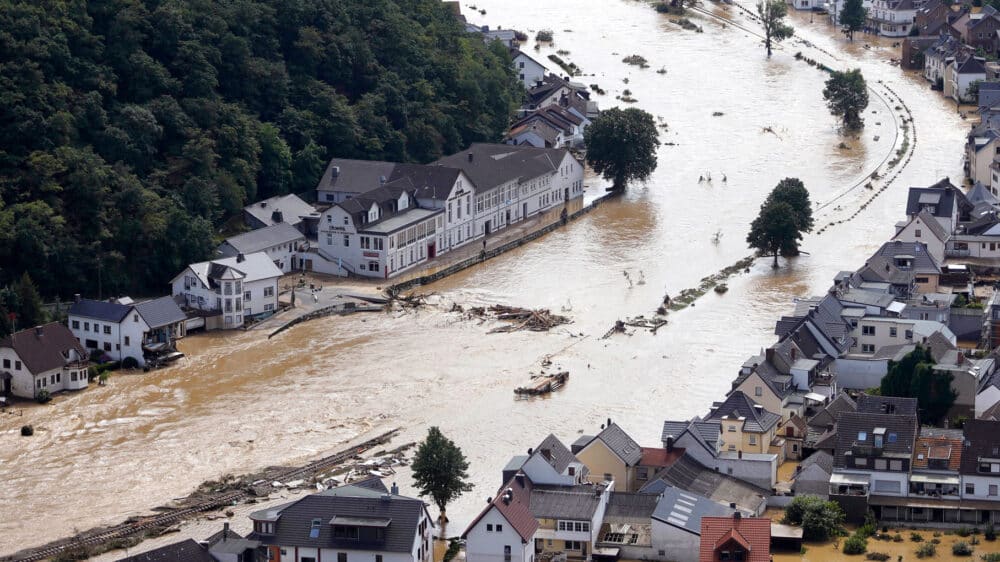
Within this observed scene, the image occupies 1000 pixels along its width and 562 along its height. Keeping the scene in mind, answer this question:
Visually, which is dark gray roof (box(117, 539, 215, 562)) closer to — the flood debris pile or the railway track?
the railway track

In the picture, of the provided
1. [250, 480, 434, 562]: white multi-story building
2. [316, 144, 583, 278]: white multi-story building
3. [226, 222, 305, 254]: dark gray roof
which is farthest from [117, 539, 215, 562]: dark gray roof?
[316, 144, 583, 278]: white multi-story building

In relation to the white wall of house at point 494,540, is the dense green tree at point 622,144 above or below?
above

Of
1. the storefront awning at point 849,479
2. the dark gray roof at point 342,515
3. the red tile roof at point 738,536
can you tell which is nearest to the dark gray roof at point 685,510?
the red tile roof at point 738,536

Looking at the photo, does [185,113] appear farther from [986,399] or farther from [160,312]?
[986,399]

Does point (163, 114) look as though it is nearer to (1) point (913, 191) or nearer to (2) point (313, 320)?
(2) point (313, 320)

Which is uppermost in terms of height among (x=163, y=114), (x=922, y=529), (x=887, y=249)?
(x=163, y=114)

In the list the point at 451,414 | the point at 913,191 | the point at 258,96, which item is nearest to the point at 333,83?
the point at 258,96

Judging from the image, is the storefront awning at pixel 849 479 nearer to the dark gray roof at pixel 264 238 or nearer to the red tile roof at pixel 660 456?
the red tile roof at pixel 660 456
